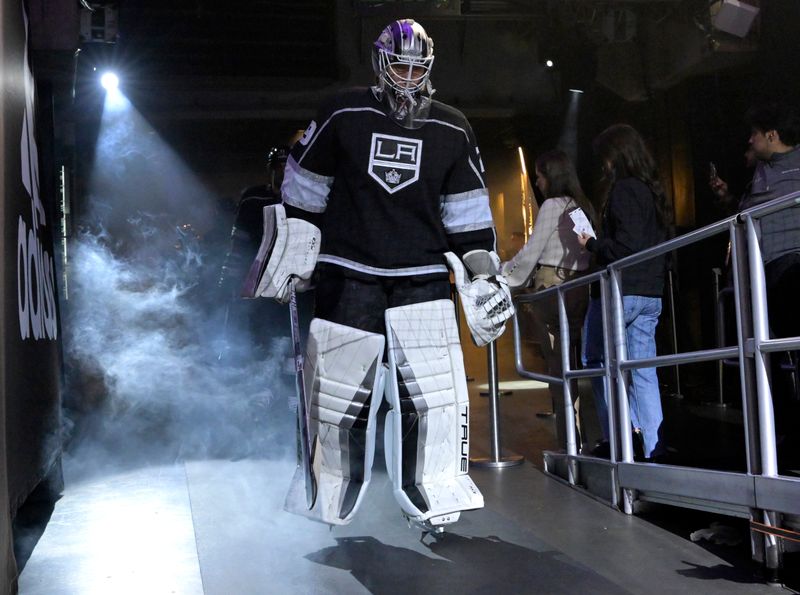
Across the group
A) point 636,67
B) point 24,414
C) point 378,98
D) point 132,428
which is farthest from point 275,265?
point 636,67

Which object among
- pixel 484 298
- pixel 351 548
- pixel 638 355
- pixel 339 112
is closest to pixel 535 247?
pixel 638 355

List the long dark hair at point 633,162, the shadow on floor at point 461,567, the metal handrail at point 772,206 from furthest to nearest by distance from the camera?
the long dark hair at point 633,162, the shadow on floor at point 461,567, the metal handrail at point 772,206

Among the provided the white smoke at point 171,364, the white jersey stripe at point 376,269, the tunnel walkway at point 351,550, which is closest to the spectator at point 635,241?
the tunnel walkway at point 351,550

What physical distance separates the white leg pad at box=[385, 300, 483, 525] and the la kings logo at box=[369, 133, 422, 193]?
0.47 metres

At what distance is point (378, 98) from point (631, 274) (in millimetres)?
1561

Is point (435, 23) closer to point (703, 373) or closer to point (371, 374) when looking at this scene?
point (703, 373)

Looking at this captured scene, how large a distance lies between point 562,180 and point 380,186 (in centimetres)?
191

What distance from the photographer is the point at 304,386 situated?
3.01m

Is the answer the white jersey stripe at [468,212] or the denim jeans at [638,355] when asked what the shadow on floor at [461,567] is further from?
the white jersey stripe at [468,212]

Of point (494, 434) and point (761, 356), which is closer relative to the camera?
point (761, 356)

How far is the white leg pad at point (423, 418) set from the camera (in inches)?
116

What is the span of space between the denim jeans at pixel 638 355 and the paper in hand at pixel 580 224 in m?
0.35

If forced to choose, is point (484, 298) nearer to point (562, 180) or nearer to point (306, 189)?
point (306, 189)

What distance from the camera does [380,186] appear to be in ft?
9.99
